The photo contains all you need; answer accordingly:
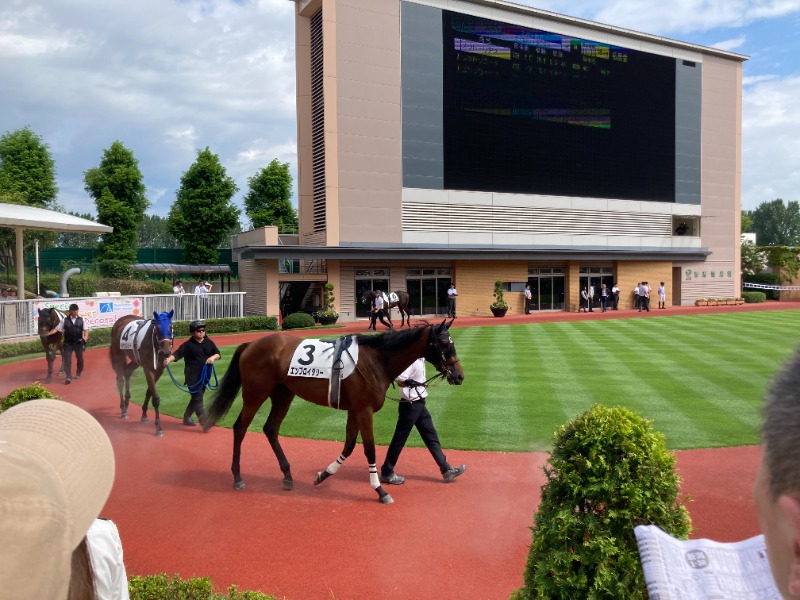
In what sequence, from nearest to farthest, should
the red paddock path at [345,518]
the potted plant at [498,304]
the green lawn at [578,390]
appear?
the red paddock path at [345,518] < the green lawn at [578,390] < the potted plant at [498,304]

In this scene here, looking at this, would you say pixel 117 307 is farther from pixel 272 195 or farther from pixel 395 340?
pixel 272 195

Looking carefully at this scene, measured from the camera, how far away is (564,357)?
1648 centimetres

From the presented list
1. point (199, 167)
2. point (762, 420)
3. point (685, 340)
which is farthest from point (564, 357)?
point (199, 167)

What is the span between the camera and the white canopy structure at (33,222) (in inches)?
819

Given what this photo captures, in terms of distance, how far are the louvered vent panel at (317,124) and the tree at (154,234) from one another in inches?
3538

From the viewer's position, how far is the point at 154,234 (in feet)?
422

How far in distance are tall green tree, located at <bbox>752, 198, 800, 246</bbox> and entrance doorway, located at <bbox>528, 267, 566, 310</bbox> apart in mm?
96243

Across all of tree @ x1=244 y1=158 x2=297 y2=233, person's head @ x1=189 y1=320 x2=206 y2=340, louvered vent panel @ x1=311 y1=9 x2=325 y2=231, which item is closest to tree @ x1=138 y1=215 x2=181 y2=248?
tree @ x1=244 y1=158 x2=297 y2=233

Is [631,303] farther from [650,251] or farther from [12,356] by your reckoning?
[12,356]

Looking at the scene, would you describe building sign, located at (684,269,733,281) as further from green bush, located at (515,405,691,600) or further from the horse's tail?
green bush, located at (515,405,691,600)

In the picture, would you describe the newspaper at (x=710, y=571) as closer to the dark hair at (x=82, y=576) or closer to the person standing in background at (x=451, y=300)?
the dark hair at (x=82, y=576)

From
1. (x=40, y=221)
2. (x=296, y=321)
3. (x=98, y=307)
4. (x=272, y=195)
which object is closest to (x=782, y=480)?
(x=98, y=307)

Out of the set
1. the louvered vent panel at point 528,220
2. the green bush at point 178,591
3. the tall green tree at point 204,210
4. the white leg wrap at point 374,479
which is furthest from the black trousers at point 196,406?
the tall green tree at point 204,210

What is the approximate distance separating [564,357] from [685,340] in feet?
19.5
